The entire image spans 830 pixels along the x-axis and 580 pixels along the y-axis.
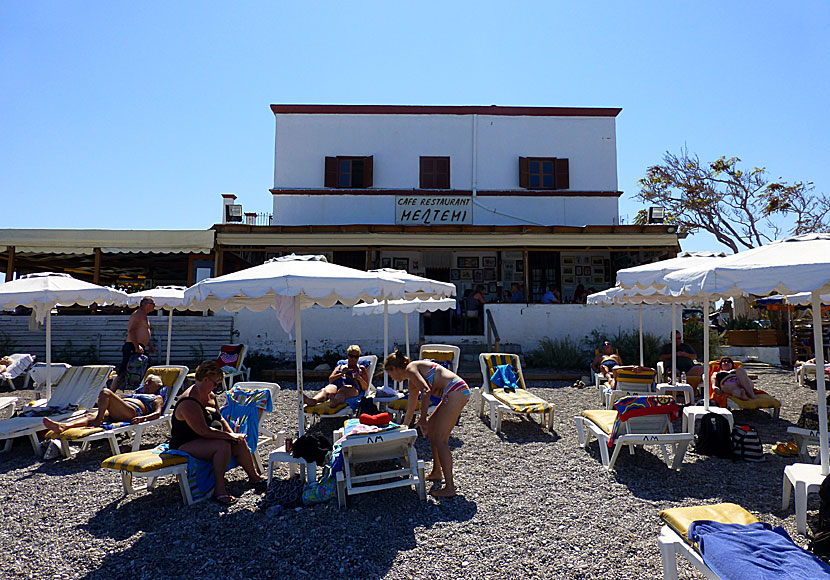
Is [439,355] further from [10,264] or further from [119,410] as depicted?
[10,264]

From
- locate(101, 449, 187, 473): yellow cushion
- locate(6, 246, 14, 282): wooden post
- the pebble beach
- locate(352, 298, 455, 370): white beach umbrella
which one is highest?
locate(6, 246, 14, 282): wooden post

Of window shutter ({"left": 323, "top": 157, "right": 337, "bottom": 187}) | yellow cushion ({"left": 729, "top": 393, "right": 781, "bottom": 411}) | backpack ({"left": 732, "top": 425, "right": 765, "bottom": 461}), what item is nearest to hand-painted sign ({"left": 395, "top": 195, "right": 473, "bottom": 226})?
window shutter ({"left": 323, "top": 157, "right": 337, "bottom": 187})

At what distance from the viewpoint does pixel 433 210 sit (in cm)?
1936

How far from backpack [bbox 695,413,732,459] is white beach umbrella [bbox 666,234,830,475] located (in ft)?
4.94

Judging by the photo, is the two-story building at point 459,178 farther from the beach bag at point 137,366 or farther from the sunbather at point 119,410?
Answer: the sunbather at point 119,410

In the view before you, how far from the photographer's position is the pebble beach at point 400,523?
350cm

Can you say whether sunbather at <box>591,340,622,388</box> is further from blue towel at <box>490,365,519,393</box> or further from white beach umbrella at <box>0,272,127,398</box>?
white beach umbrella at <box>0,272,127,398</box>

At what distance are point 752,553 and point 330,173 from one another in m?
18.4

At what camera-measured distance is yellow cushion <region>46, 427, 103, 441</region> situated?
579 cm

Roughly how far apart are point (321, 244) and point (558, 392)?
26.6 ft

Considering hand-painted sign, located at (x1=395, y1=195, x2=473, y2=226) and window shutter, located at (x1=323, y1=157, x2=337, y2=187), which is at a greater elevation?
window shutter, located at (x1=323, y1=157, x2=337, y2=187)

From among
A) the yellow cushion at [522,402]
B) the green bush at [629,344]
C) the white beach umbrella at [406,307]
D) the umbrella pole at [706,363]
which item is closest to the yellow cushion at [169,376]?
the white beach umbrella at [406,307]

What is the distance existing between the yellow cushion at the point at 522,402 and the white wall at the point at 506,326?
268 inches

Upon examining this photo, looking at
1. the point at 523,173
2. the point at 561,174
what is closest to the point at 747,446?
the point at 523,173
